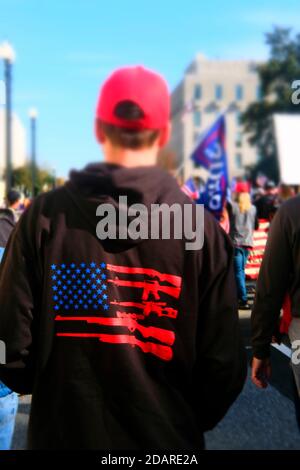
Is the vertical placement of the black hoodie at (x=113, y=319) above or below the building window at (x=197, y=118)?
below

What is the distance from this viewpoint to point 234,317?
229 centimetres

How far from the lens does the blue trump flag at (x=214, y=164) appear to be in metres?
10.6

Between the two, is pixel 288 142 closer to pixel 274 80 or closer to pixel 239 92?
pixel 274 80

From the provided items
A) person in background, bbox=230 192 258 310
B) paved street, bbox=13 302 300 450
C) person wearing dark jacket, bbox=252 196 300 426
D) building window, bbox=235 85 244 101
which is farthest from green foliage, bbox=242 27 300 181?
building window, bbox=235 85 244 101

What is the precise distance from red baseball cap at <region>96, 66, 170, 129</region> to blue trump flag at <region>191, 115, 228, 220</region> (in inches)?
329

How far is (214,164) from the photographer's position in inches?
424

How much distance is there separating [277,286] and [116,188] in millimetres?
1369

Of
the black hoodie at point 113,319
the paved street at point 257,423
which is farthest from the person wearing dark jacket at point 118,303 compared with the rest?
the paved street at point 257,423

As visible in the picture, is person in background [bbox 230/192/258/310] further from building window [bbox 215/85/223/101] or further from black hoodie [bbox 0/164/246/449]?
building window [bbox 215/85/223/101]

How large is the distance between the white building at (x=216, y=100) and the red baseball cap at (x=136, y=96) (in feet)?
435

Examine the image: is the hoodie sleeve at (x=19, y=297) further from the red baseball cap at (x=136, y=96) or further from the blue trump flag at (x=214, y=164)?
the blue trump flag at (x=214, y=164)

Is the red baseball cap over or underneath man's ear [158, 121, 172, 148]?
over

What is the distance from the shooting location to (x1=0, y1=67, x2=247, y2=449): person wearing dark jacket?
2.19 meters

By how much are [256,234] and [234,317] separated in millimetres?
11813
